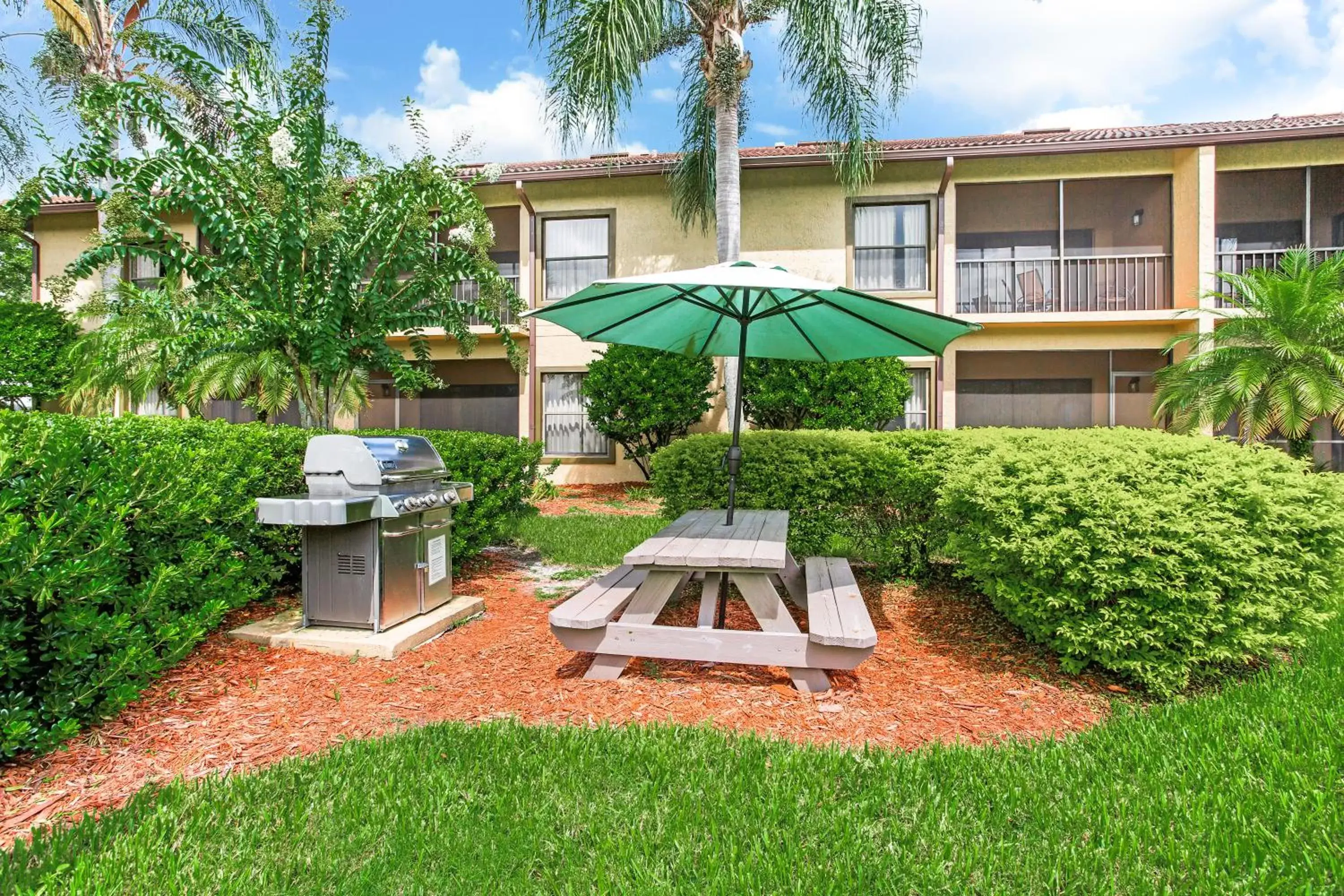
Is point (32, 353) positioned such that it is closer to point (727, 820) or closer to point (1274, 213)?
point (727, 820)

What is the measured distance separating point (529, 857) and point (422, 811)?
1.59 feet

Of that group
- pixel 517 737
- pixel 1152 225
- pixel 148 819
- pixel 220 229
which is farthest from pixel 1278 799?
pixel 1152 225

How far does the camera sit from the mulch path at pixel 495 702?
2.61 m

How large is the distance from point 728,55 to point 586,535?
8495mm

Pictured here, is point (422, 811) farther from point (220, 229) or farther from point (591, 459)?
point (591, 459)

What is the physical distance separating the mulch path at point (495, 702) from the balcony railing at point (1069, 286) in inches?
452

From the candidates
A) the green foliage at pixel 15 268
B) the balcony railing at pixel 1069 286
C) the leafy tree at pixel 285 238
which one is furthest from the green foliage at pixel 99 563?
the green foliage at pixel 15 268

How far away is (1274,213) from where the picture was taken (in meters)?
15.0

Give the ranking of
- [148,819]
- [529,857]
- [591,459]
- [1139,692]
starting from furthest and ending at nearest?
[591,459], [1139,692], [148,819], [529,857]

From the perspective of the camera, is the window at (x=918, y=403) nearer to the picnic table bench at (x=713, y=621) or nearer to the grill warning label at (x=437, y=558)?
the picnic table bench at (x=713, y=621)

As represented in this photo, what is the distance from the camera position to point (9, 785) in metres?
2.41

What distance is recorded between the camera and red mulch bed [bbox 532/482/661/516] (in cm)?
1038

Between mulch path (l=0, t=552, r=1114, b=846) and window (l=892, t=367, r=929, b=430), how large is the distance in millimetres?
9750

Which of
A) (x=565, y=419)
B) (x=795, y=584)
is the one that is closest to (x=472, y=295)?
(x=565, y=419)
